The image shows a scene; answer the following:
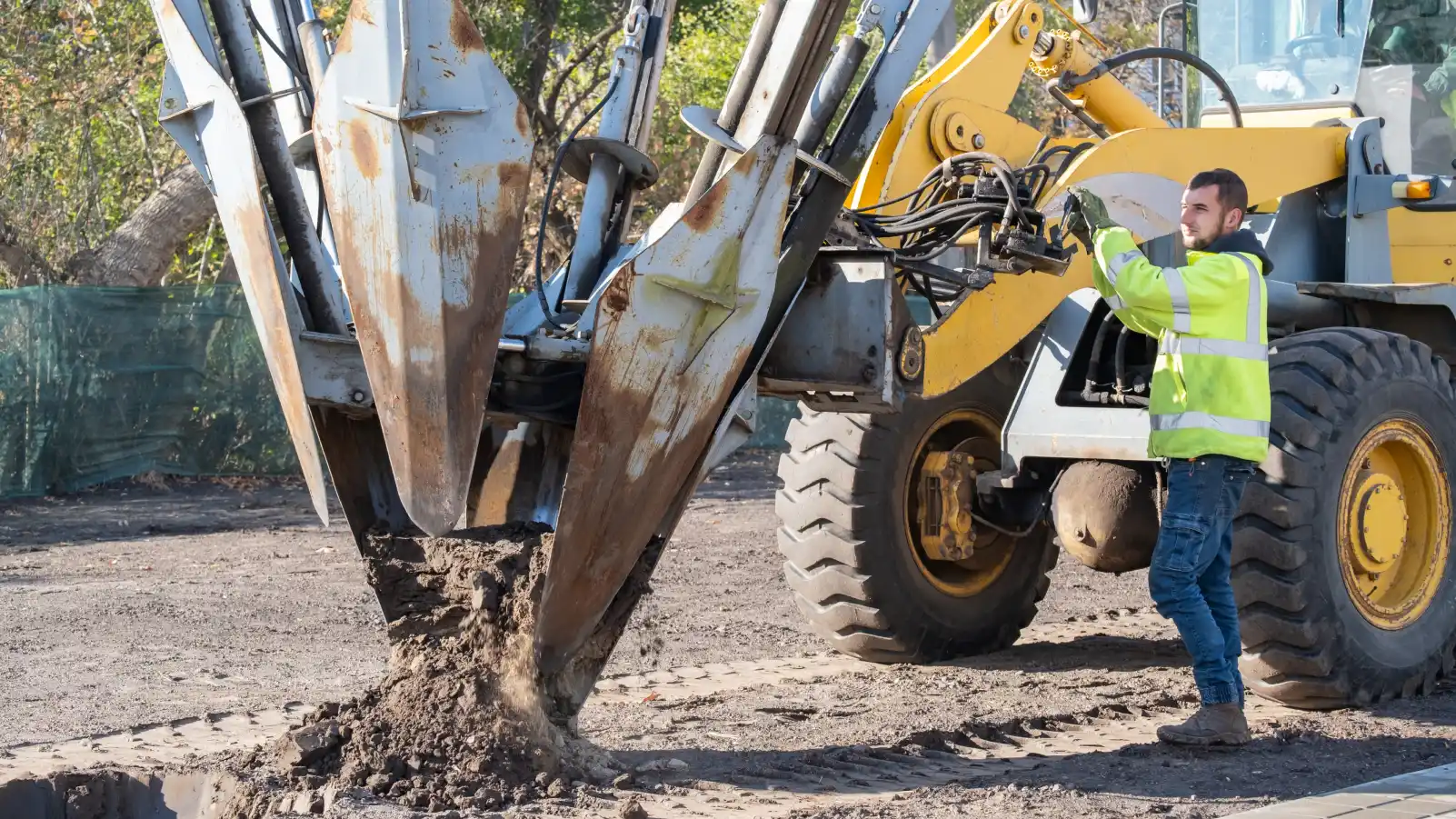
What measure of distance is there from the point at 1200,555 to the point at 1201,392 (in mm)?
530

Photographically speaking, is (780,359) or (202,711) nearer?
(780,359)

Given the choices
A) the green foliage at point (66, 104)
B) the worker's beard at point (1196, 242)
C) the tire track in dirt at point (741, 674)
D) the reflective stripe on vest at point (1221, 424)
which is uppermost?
the green foliage at point (66, 104)

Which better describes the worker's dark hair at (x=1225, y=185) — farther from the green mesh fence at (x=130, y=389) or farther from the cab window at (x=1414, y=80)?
the green mesh fence at (x=130, y=389)

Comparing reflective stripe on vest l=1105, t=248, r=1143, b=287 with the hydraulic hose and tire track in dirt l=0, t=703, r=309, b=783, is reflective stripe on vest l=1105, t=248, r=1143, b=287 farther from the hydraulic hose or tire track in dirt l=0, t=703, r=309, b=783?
tire track in dirt l=0, t=703, r=309, b=783

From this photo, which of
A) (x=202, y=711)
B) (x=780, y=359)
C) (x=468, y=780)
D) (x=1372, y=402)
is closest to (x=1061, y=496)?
(x=1372, y=402)

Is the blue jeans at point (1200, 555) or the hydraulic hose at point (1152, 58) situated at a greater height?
the hydraulic hose at point (1152, 58)

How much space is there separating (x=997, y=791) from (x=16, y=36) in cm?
1472

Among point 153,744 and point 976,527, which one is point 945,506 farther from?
point 153,744

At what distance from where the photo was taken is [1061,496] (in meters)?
6.53

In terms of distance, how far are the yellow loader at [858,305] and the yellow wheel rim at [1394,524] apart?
A: 0.02 metres

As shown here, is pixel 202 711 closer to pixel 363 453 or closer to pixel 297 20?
pixel 363 453

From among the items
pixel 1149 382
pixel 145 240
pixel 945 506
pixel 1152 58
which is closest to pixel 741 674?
pixel 945 506

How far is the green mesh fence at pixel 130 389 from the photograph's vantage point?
1439 centimetres

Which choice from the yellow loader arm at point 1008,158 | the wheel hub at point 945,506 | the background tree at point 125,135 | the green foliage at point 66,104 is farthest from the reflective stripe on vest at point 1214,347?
the green foliage at point 66,104
